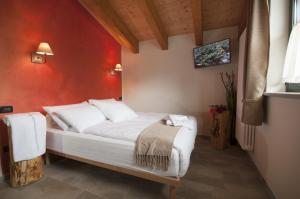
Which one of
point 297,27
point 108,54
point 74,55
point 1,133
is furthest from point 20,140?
point 297,27

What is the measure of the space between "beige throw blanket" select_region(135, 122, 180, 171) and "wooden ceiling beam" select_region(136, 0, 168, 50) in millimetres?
2199

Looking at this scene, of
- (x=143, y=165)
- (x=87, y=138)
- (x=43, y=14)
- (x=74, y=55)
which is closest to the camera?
(x=143, y=165)

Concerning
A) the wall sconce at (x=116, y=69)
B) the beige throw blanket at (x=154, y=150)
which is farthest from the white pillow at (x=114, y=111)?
the wall sconce at (x=116, y=69)

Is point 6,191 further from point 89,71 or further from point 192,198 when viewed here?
point 89,71

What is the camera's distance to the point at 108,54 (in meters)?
3.88

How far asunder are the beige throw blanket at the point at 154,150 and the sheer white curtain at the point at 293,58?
1302 mm

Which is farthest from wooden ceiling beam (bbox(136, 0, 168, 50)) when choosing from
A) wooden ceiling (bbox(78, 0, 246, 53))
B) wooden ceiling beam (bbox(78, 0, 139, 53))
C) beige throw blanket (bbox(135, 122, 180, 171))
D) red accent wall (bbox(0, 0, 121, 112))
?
beige throw blanket (bbox(135, 122, 180, 171))

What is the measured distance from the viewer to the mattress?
148cm

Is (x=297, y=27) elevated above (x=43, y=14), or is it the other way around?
Answer: (x=43, y=14)

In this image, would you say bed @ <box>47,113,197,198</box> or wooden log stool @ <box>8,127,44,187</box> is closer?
bed @ <box>47,113,197,198</box>

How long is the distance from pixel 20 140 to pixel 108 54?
272 cm

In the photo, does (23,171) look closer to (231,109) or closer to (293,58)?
(293,58)

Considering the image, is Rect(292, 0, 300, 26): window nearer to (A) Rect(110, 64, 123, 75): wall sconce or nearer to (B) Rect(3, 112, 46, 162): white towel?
(B) Rect(3, 112, 46, 162): white towel

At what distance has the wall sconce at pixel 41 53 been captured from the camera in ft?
7.18
